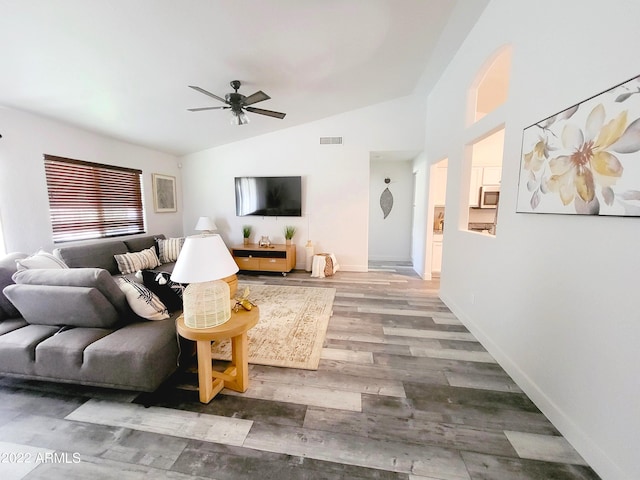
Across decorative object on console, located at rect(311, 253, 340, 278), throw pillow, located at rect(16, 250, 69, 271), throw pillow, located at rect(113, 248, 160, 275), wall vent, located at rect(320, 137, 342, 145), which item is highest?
wall vent, located at rect(320, 137, 342, 145)

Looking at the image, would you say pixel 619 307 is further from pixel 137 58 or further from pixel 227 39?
pixel 137 58

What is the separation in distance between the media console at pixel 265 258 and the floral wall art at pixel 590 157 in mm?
3894

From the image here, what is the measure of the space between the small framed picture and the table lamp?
13.6ft

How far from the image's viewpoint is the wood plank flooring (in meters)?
1.34

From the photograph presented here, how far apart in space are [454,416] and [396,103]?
496 centimetres

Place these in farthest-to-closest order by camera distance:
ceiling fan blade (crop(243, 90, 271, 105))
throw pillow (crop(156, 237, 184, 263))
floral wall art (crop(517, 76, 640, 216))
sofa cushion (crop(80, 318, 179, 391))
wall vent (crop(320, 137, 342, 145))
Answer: wall vent (crop(320, 137, 342, 145)) < throw pillow (crop(156, 237, 184, 263)) < ceiling fan blade (crop(243, 90, 271, 105)) < sofa cushion (crop(80, 318, 179, 391)) < floral wall art (crop(517, 76, 640, 216))

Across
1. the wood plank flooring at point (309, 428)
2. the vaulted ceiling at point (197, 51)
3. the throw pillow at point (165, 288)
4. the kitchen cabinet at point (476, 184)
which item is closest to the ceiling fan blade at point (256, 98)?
the vaulted ceiling at point (197, 51)

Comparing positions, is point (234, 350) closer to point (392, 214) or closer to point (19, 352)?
point (19, 352)

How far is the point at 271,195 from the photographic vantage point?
5258 millimetres

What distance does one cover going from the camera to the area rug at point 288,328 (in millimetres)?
2307

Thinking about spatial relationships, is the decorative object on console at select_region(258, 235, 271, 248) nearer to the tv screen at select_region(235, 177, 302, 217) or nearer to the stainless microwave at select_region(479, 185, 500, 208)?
the tv screen at select_region(235, 177, 302, 217)

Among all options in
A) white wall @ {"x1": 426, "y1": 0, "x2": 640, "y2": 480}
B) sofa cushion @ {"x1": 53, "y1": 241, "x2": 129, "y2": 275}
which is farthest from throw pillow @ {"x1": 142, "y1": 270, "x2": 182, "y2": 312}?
white wall @ {"x1": 426, "y1": 0, "x2": 640, "y2": 480}

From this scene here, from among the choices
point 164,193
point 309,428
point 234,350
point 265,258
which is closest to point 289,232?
point 265,258

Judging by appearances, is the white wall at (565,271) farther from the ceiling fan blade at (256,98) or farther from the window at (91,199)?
the window at (91,199)
